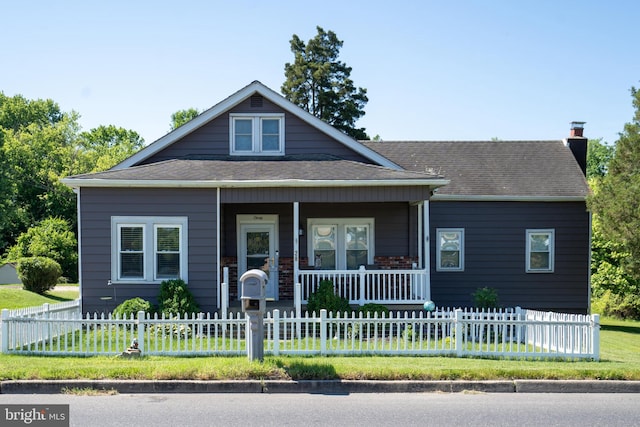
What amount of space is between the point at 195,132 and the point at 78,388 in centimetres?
1031

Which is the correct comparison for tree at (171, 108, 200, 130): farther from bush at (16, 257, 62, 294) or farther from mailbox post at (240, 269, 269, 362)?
mailbox post at (240, 269, 269, 362)

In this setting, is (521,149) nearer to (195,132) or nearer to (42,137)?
(195,132)

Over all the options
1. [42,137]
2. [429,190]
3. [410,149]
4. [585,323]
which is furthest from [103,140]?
[585,323]

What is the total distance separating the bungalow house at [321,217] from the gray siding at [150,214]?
2 cm

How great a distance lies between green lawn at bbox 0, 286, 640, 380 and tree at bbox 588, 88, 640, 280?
748cm

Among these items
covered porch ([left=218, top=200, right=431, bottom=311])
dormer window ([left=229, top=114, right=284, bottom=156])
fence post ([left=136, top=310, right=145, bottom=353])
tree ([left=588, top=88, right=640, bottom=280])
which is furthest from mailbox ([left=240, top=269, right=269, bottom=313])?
tree ([left=588, top=88, right=640, bottom=280])

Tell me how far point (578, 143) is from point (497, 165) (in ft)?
10.3

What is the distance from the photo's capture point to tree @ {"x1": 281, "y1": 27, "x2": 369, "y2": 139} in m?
48.1

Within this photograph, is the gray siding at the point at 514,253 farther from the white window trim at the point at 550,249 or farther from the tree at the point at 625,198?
the tree at the point at 625,198

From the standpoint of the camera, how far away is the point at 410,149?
22.3 meters

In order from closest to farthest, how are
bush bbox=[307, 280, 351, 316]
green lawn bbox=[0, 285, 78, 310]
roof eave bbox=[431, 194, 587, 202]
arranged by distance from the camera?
bush bbox=[307, 280, 351, 316], roof eave bbox=[431, 194, 587, 202], green lawn bbox=[0, 285, 78, 310]

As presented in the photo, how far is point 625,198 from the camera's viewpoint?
56.1 feet

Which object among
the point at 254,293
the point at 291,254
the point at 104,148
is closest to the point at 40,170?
the point at 104,148

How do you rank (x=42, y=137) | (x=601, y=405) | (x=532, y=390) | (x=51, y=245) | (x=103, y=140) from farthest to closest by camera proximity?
(x=103, y=140), (x=42, y=137), (x=51, y=245), (x=532, y=390), (x=601, y=405)
